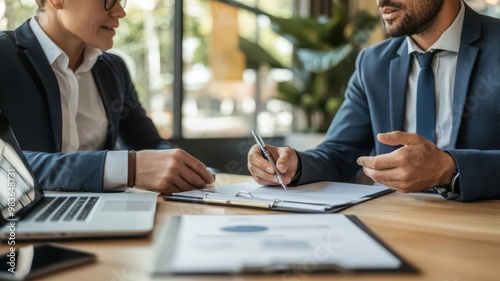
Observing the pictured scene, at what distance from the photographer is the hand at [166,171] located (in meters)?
1.30

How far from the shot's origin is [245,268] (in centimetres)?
67

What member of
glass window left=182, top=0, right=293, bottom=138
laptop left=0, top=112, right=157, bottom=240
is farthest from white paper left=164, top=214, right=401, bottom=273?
glass window left=182, top=0, right=293, bottom=138

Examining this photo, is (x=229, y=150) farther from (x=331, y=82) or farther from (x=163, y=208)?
(x=163, y=208)

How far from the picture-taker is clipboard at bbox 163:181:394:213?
111 cm

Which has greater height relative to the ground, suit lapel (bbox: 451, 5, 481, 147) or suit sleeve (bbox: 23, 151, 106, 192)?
suit lapel (bbox: 451, 5, 481, 147)

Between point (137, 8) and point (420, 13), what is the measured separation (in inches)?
76.1

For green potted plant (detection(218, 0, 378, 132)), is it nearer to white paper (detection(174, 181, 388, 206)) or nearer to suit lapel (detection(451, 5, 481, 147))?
suit lapel (detection(451, 5, 481, 147))

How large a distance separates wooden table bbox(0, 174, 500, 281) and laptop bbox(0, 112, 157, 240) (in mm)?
23

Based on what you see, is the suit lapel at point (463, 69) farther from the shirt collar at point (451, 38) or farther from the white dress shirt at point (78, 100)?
the white dress shirt at point (78, 100)

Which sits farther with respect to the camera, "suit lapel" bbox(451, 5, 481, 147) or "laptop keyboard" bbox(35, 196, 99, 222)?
"suit lapel" bbox(451, 5, 481, 147)

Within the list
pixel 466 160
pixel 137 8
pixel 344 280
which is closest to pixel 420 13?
pixel 466 160

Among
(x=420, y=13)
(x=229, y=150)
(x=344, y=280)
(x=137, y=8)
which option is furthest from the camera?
(x=229, y=150)

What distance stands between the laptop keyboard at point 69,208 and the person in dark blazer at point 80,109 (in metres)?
0.16

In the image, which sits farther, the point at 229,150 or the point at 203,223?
the point at 229,150
